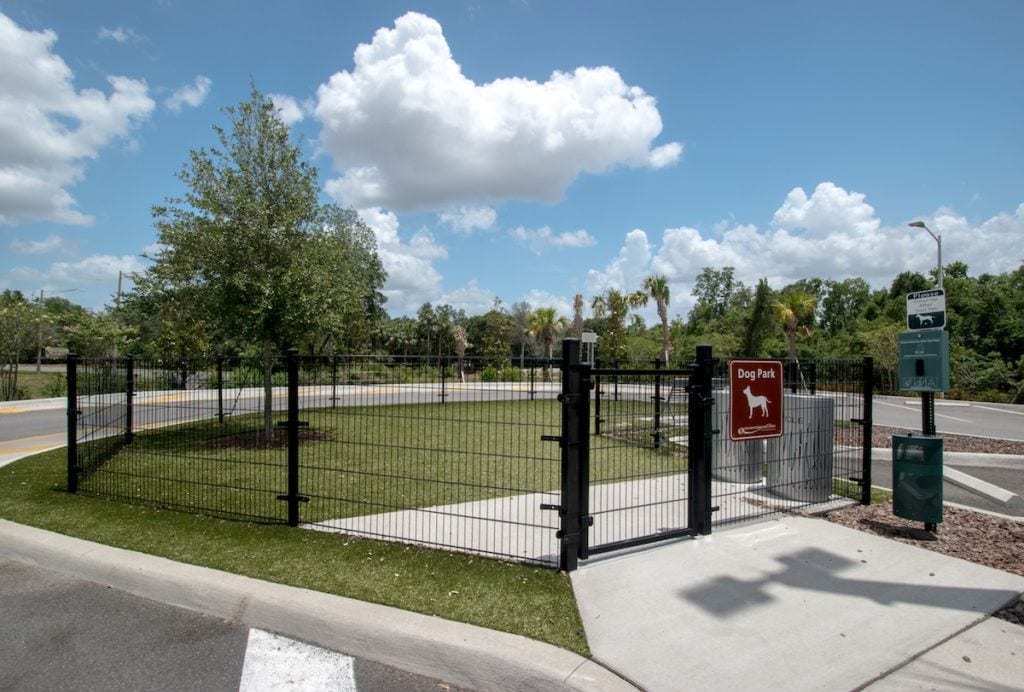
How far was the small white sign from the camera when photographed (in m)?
5.54

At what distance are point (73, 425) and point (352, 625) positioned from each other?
17.7 ft

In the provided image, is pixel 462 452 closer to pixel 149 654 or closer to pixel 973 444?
pixel 149 654

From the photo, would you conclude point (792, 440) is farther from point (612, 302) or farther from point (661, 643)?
point (612, 302)

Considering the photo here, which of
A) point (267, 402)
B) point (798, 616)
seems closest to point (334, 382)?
point (798, 616)

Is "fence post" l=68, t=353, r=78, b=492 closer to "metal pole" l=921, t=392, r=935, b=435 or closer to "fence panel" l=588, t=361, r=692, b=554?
"fence panel" l=588, t=361, r=692, b=554

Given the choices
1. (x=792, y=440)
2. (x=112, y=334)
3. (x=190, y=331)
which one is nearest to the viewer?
(x=792, y=440)

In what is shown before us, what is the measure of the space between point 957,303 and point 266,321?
4336 cm

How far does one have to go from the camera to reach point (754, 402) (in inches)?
224

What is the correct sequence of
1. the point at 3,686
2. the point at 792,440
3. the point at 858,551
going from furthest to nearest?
the point at 792,440 < the point at 858,551 < the point at 3,686

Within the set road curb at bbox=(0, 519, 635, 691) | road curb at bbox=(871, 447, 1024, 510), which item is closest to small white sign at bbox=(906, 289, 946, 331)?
road curb at bbox=(871, 447, 1024, 510)

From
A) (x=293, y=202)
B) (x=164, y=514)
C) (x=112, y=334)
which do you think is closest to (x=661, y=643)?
(x=164, y=514)

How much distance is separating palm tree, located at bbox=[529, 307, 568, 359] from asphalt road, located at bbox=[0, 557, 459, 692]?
5370cm

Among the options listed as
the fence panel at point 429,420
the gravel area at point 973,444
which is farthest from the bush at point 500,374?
the gravel area at point 973,444

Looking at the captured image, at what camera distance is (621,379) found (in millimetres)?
6125
